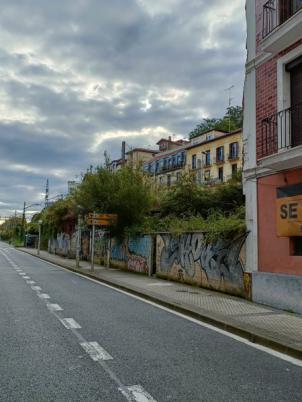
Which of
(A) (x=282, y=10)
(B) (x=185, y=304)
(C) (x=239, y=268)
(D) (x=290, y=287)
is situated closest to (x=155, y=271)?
(C) (x=239, y=268)

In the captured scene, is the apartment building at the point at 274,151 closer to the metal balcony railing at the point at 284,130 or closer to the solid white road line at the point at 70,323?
the metal balcony railing at the point at 284,130

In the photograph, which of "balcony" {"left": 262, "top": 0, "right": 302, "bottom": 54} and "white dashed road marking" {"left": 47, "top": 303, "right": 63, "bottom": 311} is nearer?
"balcony" {"left": 262, "top": 0, "right": 302, "bottom": 54}

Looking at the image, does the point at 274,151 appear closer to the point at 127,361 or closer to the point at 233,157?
the point at 127,361

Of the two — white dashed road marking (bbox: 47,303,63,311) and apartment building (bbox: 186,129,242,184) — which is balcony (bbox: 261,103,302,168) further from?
apartment building (bbox: 186,129,242,184)

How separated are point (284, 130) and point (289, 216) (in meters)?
2.10

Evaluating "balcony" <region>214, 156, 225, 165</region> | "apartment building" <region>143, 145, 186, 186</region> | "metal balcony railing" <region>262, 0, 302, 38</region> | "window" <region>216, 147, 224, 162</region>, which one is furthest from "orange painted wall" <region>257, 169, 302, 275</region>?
"apartment building" <region>143, 145, 186, 186</region>

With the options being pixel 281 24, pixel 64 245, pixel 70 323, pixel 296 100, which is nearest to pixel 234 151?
pixel 64 245

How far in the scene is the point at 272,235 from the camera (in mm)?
11289

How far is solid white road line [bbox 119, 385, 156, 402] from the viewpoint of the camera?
14.9 ft

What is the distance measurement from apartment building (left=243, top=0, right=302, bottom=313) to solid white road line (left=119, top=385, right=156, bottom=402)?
6080 mm

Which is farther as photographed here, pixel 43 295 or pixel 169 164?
pixel 169 164

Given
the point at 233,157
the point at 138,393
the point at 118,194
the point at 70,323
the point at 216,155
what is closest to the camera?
the point at 138,393

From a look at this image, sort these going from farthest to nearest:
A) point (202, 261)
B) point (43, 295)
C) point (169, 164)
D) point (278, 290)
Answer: point (169, 164)
point (202, 261)
point (43, 295)
point (278, 290)

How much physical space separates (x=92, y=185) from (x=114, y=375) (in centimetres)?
1796
